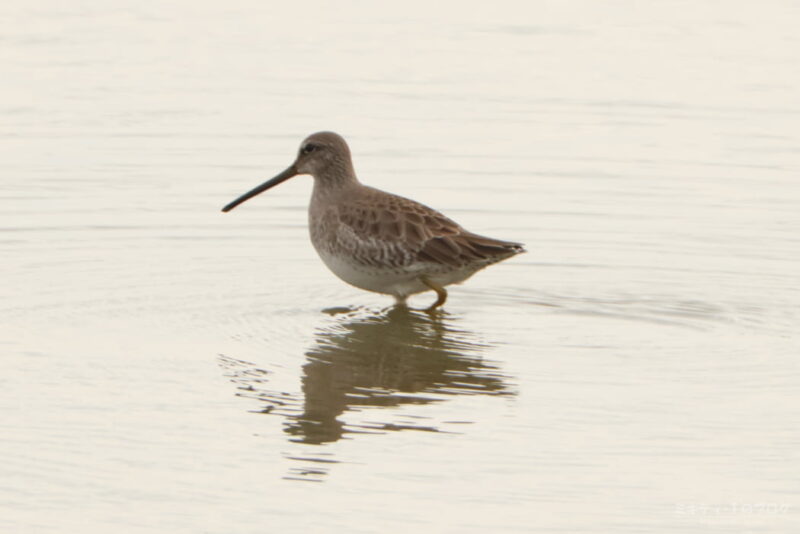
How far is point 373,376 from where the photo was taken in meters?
9.91

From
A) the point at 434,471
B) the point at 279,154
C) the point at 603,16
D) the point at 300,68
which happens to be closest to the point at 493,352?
the point at 434,471

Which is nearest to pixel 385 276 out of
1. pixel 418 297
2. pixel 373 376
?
pixel 418 297

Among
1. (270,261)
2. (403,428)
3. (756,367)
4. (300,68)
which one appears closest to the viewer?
(403,428)

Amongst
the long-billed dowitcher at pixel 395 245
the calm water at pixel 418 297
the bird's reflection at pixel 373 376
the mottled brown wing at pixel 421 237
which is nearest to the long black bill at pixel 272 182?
the calm water at pixel 418 297

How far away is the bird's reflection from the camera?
29.2ft

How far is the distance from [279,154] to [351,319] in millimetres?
4257

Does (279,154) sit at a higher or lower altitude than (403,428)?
higher

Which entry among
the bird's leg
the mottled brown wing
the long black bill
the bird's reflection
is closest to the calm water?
the bird's reflection

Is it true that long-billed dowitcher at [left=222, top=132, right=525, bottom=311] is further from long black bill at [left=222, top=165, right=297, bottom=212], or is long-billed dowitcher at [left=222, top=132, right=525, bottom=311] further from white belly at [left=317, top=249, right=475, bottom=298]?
long black bill at [left=222, top=165, right=297, bottom=212]

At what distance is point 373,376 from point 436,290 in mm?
1794

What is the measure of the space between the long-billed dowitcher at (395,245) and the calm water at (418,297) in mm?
290

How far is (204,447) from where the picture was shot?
839cm

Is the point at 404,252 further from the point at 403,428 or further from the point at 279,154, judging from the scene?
the point at 279,154

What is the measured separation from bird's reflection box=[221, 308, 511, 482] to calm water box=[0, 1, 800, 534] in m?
0.03
